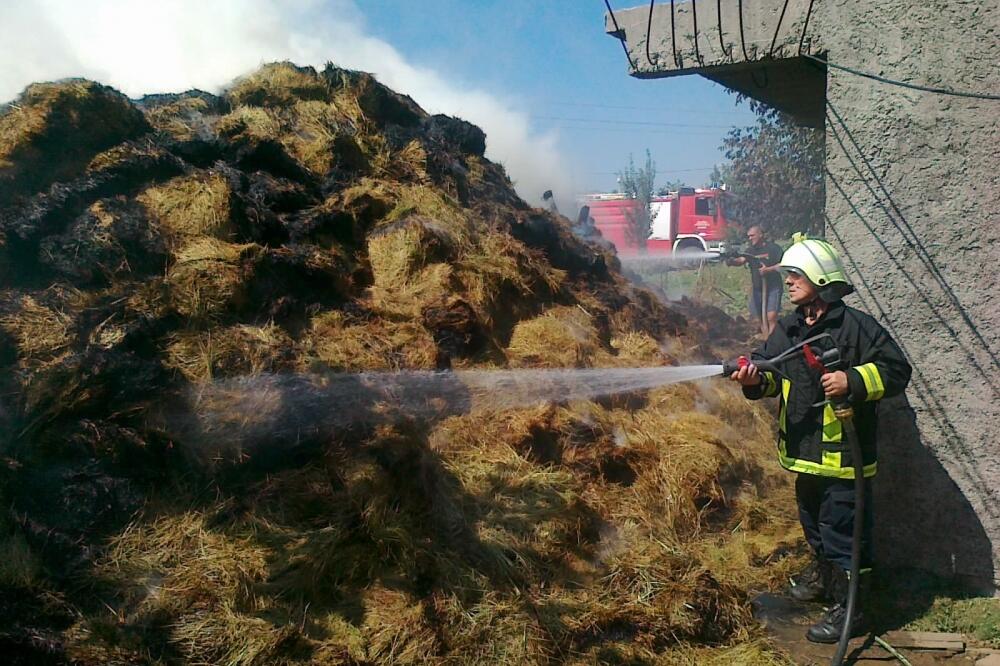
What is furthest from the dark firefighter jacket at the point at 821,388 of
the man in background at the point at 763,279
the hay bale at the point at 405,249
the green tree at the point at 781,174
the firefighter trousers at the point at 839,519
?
the green tree at the point at 781,174

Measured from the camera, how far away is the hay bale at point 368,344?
483 centimetres

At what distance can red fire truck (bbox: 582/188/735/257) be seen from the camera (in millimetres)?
25094

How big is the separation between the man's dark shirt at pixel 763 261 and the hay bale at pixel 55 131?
30.6ft

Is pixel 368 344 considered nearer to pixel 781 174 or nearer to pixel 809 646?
pixel 809 646

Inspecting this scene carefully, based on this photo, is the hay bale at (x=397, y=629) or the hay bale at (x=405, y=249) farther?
the hay bale at (x=405, y=249)

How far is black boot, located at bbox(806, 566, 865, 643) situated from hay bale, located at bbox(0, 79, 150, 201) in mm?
5144

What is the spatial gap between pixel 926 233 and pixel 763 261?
26.2 ft

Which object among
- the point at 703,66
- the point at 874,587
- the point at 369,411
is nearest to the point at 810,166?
the point at 703,66

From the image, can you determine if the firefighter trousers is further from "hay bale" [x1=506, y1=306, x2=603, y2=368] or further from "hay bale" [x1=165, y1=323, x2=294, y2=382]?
"hay bale" [x1=165, y1=323, x2=294, y2=382]

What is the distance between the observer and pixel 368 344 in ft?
16.6

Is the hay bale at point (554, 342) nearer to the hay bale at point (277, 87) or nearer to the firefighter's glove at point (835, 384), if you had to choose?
the firefighter's glove at point (835, 384)

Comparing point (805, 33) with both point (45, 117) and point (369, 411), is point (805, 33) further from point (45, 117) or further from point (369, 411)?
point (45, 117)

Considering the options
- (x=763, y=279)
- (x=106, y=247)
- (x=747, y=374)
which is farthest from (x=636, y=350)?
(x=763, y=279)

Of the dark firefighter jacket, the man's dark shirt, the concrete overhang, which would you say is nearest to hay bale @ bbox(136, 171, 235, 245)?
the concrete overhang
